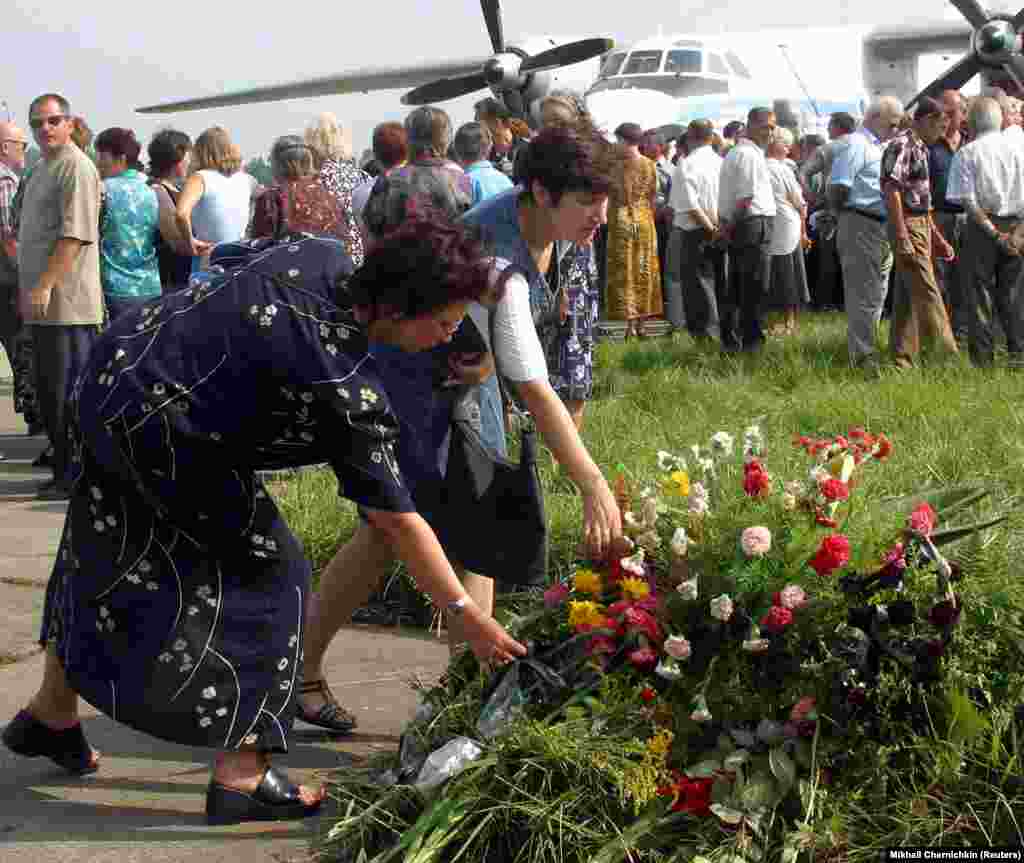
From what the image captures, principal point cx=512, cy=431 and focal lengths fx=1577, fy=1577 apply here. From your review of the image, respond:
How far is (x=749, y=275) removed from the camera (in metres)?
12.0

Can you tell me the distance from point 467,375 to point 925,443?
354cm

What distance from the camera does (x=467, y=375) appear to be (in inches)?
165

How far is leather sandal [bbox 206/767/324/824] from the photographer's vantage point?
149 inches

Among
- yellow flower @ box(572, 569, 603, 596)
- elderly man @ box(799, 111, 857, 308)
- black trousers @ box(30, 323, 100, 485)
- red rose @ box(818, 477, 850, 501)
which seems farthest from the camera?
elderly man @ box(799, 111, 857, 308)

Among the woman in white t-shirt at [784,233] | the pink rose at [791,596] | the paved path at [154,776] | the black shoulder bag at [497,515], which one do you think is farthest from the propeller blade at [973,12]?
the pink rose at [791,596]

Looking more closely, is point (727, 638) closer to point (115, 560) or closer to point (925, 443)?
point (115, 560)

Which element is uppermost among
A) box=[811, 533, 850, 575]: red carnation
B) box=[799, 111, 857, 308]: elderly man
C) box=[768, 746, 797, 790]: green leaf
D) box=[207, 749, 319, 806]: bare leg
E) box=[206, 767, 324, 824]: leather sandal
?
box=[811, 533, 850, 575]: red carnation

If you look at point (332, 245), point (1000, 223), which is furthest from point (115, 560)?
point (1000, 223)

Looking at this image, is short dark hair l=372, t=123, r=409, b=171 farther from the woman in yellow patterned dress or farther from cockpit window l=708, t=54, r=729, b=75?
cockpit window l=708, t=54, r=729, b=75

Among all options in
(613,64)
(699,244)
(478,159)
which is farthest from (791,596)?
(613,64)

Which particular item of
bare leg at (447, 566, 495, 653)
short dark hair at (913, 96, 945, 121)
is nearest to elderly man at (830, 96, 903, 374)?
short dark hair at (913, 96, 945, 121)

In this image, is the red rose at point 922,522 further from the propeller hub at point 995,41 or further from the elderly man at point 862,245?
the propeller hub at point 995,41

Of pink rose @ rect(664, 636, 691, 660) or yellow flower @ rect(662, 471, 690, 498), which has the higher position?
yellow flower @ rect(662, 471, 690, 498)

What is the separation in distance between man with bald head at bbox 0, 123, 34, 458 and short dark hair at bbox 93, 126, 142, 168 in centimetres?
84
